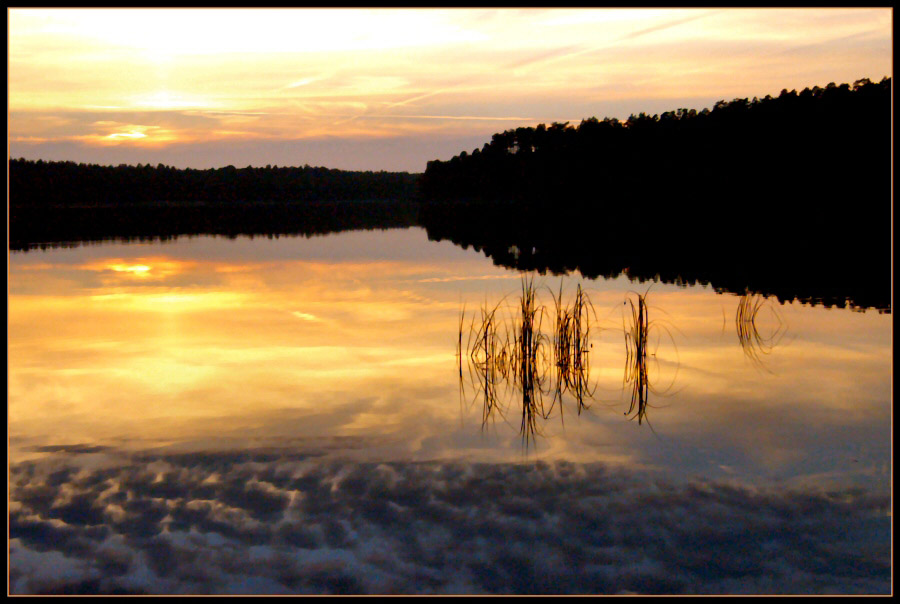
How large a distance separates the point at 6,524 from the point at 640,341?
6551mm

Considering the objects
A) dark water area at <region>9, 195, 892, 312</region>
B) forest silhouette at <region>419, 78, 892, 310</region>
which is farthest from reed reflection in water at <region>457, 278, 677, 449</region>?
forest silhouette at <region>419, 78, 892, 310</region>

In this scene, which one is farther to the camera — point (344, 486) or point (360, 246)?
point (360, 246)

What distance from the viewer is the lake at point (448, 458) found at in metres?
5.06

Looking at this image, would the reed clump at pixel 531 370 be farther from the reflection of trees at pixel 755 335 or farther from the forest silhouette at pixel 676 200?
the forest silhouette at pixel 676 200

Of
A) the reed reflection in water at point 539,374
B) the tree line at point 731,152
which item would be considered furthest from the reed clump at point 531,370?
the tree line at point 731,152

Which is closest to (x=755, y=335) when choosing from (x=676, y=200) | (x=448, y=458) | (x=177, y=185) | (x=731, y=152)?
(x=448, y=458)

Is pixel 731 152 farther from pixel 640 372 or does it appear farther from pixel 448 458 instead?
pixel 448 458

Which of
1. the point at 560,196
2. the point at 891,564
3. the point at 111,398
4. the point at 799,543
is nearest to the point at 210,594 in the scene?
the point at 799,543

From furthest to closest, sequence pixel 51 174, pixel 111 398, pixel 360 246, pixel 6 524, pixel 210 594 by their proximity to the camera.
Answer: pixel 51 174 < pixel 360 246 < pixel 111 398 < pixel 6 524 < pixel 210 594

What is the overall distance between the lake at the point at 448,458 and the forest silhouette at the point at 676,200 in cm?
668

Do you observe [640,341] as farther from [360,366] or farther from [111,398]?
[111,398]

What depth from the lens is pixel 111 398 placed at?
8.97m

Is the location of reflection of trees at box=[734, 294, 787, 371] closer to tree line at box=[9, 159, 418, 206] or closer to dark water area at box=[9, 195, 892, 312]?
dark water area at box=[9, 195, 892, 312]

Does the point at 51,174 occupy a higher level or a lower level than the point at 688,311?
higher
